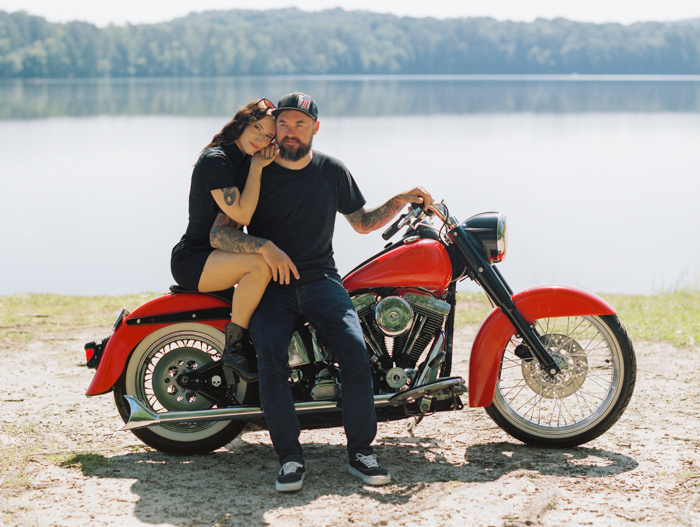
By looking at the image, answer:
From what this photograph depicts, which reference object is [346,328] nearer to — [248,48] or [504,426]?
[504,426]

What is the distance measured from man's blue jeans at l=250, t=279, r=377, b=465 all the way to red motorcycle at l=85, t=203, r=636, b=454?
0.16 meters

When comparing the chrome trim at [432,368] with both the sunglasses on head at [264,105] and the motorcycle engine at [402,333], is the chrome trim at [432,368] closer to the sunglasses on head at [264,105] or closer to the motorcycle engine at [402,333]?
the motorcycle engine at [402,333]

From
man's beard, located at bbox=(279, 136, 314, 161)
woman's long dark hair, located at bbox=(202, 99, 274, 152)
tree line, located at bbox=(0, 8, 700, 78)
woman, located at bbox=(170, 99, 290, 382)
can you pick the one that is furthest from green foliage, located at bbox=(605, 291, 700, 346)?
tree line, located at bbox=(0, 8, 700, 78)

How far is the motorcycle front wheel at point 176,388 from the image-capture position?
4113 mm

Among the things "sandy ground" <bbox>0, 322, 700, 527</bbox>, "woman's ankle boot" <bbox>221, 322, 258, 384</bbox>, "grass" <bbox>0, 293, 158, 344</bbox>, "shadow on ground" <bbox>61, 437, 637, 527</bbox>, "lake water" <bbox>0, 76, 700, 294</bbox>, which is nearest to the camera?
"sandy ground" <bbox>0, 322, 700, 527</bbox>

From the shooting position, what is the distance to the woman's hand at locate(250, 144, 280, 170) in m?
3.93

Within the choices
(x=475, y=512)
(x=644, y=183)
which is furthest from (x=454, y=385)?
(x=644, y=183)

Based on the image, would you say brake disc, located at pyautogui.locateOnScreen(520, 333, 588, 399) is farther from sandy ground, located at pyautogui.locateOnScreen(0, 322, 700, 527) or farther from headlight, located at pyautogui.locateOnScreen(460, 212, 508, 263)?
headlight, located at pyautogui.locateOnScreen(460, 212, 508, 263)

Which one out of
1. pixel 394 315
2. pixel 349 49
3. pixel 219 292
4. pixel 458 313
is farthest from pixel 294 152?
pixel 349 49

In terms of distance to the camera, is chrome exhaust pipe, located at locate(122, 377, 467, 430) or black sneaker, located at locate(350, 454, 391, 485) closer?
black sneaker, located at locate(350, 454, 391, 485)

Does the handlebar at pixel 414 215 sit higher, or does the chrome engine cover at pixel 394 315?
the handlebar at pixel 414 215

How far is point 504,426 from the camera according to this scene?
4.23 m

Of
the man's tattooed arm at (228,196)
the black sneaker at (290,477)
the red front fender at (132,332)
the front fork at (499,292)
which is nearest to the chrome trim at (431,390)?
the front fork at (499,292)

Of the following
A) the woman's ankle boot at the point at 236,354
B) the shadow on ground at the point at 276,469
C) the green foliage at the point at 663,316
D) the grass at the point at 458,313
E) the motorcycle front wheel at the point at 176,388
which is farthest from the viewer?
the grass at the point at 458,313
